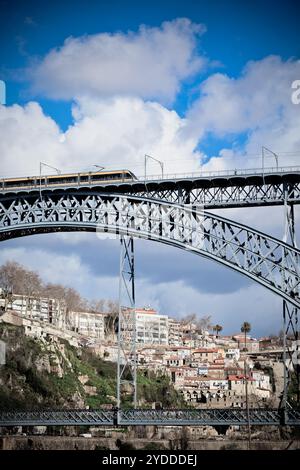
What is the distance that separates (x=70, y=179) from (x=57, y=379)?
28765mm

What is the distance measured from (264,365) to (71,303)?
2779cm

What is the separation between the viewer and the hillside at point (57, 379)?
54.1 meters

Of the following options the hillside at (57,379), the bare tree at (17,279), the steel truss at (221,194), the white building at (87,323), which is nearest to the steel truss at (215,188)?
the steel truss at (221,194)

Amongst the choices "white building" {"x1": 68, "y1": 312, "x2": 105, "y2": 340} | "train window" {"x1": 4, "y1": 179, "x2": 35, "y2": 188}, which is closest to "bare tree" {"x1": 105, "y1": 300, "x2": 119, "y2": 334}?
"white building" {"x1": 68, "y1": 312, "x2": 105, "y2": 340}

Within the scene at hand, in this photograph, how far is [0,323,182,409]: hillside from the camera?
54094 mm

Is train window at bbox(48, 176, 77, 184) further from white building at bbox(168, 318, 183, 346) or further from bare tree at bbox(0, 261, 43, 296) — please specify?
white building at bbox(168, 318, 183, 346)

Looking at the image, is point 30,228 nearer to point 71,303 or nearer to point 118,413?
point 118,413

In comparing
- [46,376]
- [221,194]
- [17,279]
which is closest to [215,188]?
[221,194]

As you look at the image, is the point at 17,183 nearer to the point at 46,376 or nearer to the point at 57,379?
the point at 46,376

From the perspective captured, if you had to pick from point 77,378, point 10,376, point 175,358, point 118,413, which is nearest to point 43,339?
point 77,378

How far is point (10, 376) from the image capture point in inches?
2136

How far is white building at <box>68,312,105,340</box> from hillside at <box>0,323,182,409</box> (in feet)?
72.2

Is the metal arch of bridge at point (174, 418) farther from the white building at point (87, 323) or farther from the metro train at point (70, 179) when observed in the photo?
the white building at point (87, 323)

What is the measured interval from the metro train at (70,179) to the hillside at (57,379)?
62.6ft
